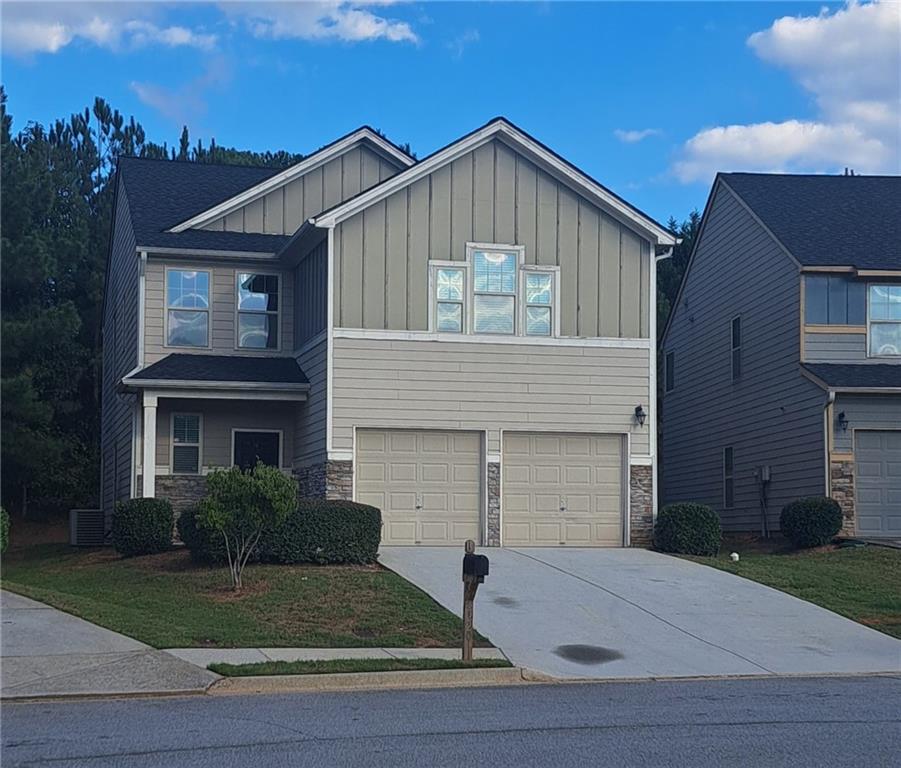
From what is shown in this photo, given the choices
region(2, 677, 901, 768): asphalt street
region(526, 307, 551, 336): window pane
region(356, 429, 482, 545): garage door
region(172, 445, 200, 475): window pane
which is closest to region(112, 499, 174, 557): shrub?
region(172, 445, 200, 475): window pane

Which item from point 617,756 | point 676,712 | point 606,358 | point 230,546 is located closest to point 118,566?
point 230,546

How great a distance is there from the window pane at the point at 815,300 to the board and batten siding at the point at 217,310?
10.4 meters

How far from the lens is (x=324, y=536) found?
19.4 m

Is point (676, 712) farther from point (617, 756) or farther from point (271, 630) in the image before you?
point (271, 630)

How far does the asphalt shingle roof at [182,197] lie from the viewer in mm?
24859

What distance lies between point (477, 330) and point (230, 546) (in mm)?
6411

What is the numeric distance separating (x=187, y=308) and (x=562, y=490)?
8.05m

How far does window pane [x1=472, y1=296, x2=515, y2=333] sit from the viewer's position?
22.9 meters

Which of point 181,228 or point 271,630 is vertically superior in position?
point 181,228

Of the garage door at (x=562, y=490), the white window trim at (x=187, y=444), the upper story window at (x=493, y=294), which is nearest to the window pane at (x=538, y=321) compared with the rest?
the upper story window at (x=493, y=294)

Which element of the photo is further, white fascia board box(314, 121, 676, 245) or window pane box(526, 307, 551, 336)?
window pane box(526, 307, 551, 336)

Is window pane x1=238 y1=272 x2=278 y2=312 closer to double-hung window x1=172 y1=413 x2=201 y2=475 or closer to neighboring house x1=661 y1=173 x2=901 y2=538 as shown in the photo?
double-hung window x1=172 y1=413 x2=201 y2=475

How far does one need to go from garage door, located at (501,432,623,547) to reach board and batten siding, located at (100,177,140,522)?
7604 mm

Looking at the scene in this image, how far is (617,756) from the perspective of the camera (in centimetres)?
888
